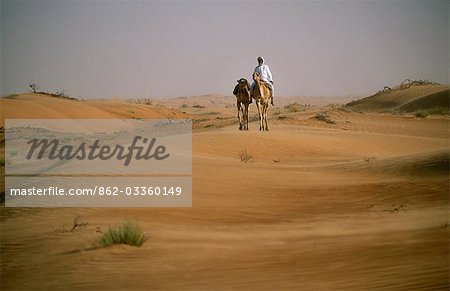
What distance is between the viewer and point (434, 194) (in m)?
9.59

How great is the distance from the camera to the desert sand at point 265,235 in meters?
5.75

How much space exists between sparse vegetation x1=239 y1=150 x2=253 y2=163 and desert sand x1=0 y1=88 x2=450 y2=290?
221 centimetres

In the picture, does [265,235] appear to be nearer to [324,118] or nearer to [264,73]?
[264,73]

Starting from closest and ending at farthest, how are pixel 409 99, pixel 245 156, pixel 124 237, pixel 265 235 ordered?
pixel 124 237
pixel 265 235
pixel 245 156
pixel 409 99

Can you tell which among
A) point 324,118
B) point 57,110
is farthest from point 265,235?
point 57,110

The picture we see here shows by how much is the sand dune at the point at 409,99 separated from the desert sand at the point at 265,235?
1139 inches

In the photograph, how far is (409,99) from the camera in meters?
45.5

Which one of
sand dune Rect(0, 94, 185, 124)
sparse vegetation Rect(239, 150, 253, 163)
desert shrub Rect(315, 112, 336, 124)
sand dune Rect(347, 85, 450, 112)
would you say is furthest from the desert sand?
sand dune Rect(347, 85, 450, 112)

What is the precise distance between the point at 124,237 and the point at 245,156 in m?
10.4

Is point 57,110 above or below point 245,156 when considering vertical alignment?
above

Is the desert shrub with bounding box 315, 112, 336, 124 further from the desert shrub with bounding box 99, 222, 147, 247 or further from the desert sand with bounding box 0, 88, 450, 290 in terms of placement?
the desert shrub with bounding box 99, 222, 147, 247

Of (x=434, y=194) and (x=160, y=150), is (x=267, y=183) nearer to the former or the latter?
(x=434, y=194)

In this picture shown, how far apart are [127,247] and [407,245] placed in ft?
11.3


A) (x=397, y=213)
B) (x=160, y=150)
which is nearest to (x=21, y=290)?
(x=397, y=213)
